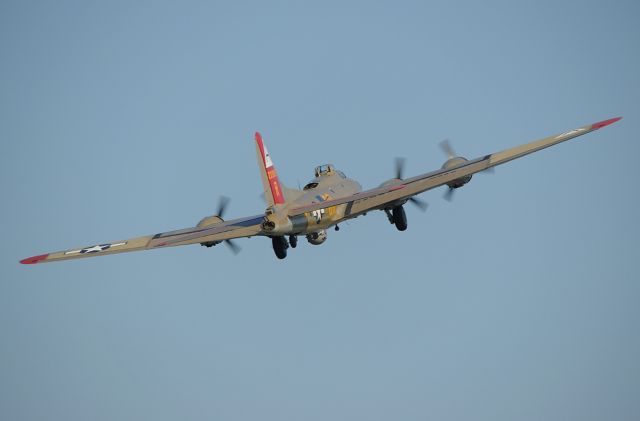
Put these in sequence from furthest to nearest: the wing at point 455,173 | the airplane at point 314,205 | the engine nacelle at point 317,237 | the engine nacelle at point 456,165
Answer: the engine nacelle at point 456,165
the wing at point 455,173
the engine nacelle at point 317,237
the airplane at point 314,205

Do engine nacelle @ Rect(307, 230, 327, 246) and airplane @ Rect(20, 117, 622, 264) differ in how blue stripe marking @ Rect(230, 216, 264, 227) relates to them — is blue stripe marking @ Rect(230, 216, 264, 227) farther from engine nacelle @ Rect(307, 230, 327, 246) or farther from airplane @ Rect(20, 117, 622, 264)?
engine nacelle @ Rect(307, 230, 327, 246)

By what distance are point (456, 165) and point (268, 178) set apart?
1381 centimetres

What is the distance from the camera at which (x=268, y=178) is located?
62250 millimetres

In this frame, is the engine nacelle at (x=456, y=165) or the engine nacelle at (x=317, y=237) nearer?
the engine nacelle at (x=317, y=237)

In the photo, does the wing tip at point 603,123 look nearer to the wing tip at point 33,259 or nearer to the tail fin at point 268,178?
the tail fin at point 268,178

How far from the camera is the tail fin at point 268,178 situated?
203 ft

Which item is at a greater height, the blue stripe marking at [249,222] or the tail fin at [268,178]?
the tail fin at [268,178]

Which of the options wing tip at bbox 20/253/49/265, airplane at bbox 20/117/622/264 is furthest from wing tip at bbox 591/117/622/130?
wing tip at bbox 20/253/49/265

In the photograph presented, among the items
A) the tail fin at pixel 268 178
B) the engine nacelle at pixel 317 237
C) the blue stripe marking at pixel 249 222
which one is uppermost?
the tail fin at pixel 268 178

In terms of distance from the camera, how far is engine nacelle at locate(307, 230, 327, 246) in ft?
212

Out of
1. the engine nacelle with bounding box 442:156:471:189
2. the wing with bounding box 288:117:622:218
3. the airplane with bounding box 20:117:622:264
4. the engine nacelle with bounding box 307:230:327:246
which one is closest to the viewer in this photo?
the airplane with bounding box 20:117:622:264

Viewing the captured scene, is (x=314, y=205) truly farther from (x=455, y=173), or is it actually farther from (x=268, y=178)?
(x=455, y=173)

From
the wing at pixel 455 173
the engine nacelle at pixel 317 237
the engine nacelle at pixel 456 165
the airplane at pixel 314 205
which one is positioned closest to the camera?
the airplane at pixel 314 205

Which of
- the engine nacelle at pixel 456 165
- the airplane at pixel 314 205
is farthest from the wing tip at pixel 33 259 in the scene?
the engine nacelle at pixel 456 165
